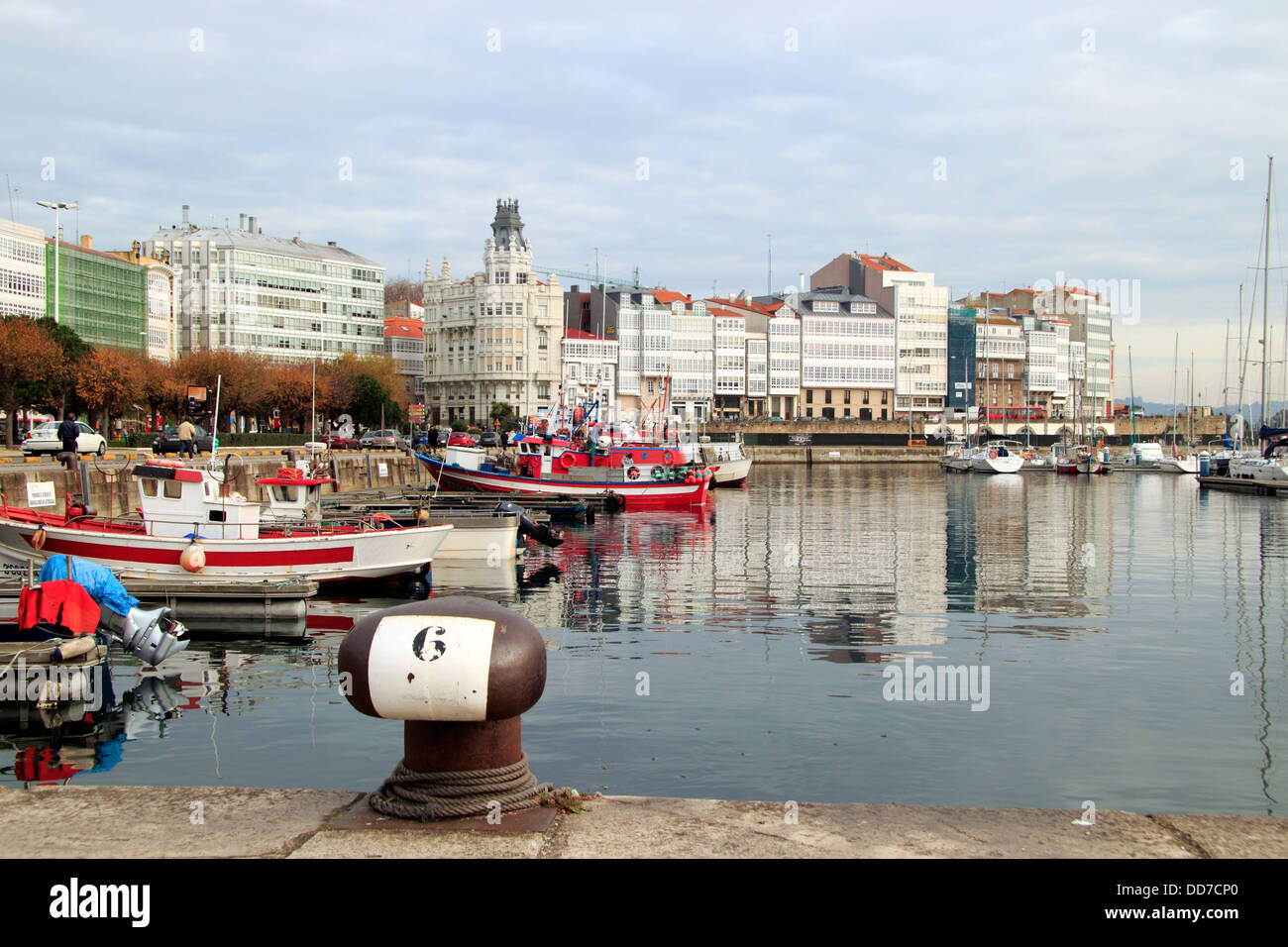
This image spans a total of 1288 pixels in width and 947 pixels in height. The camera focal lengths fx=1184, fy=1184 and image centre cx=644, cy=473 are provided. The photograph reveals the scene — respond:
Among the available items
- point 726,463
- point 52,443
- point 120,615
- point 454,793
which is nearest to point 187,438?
point 120,615

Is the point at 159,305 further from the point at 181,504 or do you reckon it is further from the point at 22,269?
the point at 181,504

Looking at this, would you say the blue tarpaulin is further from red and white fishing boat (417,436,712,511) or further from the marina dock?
the marina dock

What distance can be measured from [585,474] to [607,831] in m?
60.4

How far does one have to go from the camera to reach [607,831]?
720cm

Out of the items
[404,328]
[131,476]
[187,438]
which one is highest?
[404,328]

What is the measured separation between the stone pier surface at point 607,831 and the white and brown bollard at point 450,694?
199 millimetres

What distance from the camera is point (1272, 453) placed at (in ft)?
288

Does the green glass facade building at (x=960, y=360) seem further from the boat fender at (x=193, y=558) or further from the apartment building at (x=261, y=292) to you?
the boat fender at (x=193, y=558)

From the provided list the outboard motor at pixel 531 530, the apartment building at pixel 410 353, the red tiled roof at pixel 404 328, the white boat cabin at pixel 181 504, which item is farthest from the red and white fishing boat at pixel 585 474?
the red tiled roof at pixel 404 328

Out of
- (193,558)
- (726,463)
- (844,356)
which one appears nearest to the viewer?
(193,558)
